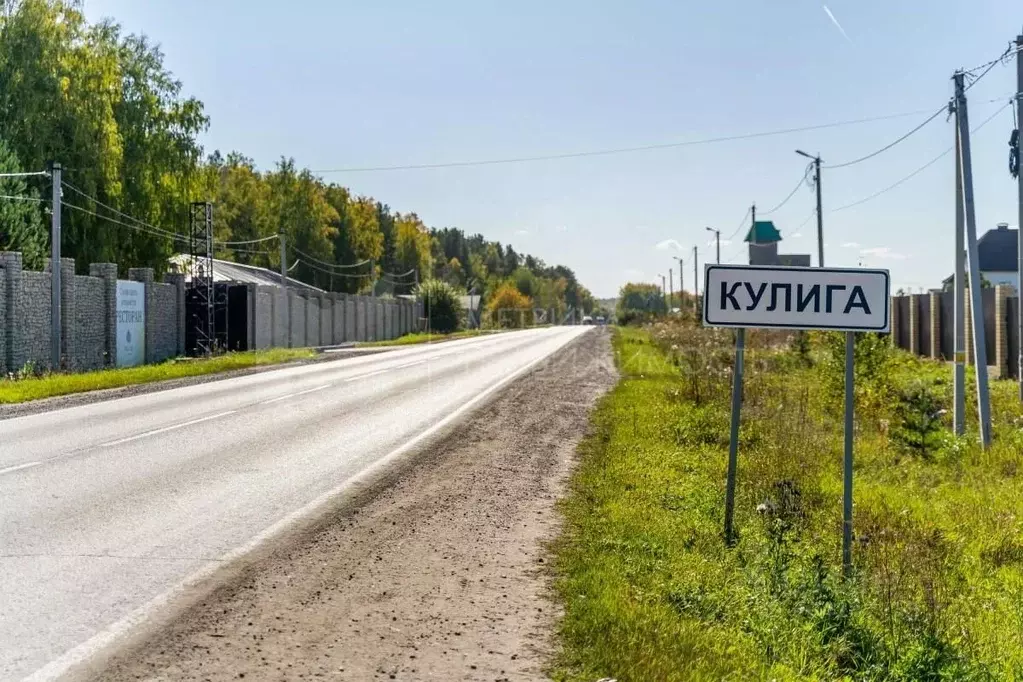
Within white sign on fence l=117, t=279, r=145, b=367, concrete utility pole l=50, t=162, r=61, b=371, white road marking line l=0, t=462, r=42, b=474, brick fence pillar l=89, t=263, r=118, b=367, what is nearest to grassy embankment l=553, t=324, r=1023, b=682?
white road marking line l=0, t=462, r=42, b=474

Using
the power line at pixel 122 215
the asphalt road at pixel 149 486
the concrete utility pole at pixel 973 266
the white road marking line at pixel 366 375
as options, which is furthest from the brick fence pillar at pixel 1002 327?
the power line at pixel 122 215

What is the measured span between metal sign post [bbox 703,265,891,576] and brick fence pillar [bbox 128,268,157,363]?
105 feet

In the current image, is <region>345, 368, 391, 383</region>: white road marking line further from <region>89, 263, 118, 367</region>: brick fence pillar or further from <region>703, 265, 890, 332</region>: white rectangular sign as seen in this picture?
<region>703, 265, 890, 332</region>: white rectangular sign

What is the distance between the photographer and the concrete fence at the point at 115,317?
2641 cm

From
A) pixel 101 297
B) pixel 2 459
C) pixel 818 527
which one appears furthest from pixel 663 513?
pixel 101 297

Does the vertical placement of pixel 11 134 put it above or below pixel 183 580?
above

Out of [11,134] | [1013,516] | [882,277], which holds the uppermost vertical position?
[11,134]

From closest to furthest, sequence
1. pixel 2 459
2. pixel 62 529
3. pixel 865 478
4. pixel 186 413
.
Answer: pixel 62 529 → pixel 2 459 → pixel 865 478 → pixel 186 413

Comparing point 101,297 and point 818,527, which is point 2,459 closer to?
point 818,527

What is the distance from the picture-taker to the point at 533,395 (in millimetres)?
21094

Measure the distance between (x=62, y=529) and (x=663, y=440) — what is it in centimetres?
822

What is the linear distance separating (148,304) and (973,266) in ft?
94.6

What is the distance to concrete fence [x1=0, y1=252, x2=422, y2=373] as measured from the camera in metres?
26.4

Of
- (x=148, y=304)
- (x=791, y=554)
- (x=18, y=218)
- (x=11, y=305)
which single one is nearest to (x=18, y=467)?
(x=791, y=554)
